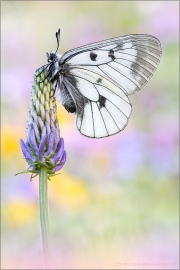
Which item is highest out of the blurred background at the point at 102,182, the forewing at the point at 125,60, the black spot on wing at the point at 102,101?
the forewing at the point at 125,60

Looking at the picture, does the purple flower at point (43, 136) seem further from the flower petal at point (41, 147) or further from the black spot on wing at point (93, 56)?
the black spot on wing at point (93, 56)

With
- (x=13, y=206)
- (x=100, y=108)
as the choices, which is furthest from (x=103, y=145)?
(x=100, y=108)

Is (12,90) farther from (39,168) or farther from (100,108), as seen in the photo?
(39,168)

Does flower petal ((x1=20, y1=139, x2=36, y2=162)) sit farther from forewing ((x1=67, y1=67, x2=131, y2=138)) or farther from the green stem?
forewing ((x1=67, y1=67, x2=131, y2=138))

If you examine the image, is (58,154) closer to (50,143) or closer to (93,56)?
(50,143)

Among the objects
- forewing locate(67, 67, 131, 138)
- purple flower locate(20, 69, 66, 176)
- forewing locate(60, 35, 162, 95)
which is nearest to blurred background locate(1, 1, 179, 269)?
purple flower locate(20, 69, 66, 176)

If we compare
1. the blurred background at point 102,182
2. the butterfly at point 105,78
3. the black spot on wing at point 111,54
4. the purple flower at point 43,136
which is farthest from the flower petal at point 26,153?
the black spot on wing at point 111,54

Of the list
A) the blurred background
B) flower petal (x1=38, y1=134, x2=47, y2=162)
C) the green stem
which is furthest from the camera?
the blurred background
